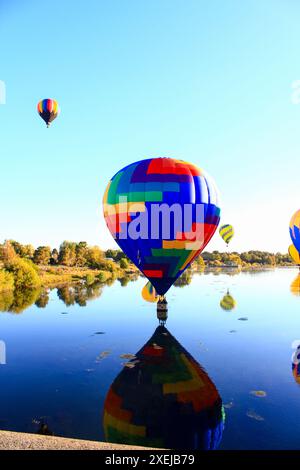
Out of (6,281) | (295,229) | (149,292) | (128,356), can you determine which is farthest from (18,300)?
(295,229)

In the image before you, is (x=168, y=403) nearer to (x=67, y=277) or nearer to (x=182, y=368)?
(x=182, y=368)

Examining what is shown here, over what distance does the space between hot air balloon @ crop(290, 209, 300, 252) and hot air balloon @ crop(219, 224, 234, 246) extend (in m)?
23.7

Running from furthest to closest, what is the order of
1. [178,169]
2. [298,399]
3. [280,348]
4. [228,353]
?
[178,169] → [280,348] → [228,353] → [298,399]

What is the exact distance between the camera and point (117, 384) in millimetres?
11477


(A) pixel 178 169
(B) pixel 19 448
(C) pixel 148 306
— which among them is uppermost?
(A) pixel 178 169

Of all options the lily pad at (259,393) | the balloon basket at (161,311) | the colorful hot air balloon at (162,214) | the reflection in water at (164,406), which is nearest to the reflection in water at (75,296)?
the balloon basket at (161,311)

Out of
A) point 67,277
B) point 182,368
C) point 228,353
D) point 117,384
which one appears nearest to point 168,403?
point 117,384

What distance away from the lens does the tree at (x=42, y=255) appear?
68.4m

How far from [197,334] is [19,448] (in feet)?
43.7

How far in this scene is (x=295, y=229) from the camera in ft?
110

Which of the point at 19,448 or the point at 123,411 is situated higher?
the point at 19,448

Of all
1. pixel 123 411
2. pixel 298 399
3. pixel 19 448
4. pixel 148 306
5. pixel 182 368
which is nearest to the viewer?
pixel 19 448

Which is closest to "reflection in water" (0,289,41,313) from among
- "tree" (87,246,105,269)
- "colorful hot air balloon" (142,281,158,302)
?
"colorful hot air balloon" (142,281,158,302)

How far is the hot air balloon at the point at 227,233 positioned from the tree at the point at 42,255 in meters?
35.7
